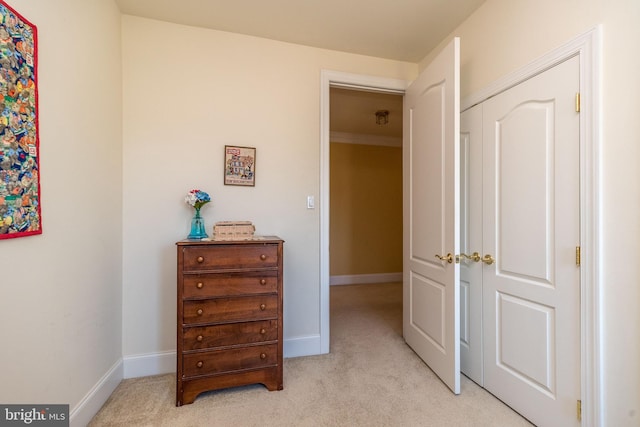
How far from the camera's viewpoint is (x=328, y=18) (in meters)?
2.03

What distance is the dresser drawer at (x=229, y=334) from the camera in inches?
67.6

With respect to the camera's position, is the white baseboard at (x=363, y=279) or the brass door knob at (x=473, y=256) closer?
the brass door knob at (x=473, y=256)

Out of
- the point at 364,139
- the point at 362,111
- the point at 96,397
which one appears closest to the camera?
the point at 96,397

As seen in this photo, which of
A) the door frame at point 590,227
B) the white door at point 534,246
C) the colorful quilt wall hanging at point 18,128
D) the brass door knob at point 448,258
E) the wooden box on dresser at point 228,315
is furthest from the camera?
the brass door knob at point 448,258

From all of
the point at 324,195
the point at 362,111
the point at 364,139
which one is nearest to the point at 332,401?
the point at 324,195

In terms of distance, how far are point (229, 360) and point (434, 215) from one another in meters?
1.69

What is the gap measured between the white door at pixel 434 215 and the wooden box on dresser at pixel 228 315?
1.11 metres

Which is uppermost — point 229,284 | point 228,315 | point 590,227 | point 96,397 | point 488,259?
point 590,227

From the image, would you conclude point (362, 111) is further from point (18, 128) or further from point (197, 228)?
point (18, 128)

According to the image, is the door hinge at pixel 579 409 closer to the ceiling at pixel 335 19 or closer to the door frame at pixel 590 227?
the door frame at pixel 590 227

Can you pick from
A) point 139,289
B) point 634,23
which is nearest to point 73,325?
point 139,289

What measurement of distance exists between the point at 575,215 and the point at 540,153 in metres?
0.37

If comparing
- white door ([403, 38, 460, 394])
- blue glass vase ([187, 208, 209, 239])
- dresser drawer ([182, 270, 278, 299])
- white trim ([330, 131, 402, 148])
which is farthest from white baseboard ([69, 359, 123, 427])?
white trim ([330, 131, 402, 148])

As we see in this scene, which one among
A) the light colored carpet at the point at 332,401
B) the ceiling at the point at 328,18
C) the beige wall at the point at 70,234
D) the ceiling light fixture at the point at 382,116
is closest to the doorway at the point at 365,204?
the ceiling light fixture at the point at 382,116
